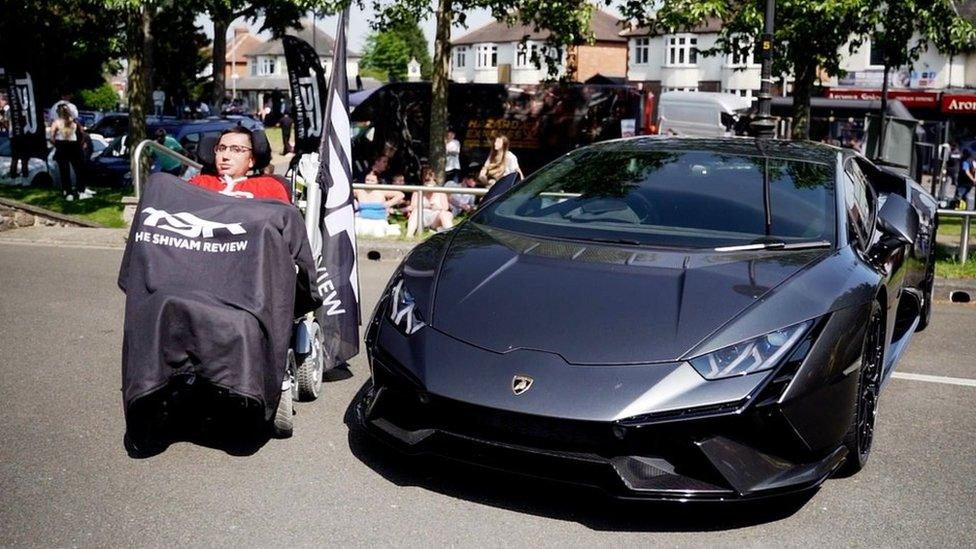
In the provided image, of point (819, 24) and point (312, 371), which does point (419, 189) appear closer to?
point (819, 24)

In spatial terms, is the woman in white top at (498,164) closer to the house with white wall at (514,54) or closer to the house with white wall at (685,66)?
the house with white wall at (685,66)

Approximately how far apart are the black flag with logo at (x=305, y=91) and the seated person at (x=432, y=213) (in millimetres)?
1981

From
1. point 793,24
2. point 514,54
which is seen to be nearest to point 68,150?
point 793,24

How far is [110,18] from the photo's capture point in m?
22.2

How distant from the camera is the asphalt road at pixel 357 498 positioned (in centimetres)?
430

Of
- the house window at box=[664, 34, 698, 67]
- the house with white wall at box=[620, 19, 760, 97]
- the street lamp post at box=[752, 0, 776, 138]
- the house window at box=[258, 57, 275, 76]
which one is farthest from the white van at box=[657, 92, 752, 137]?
the house window at box=[258, 57, 275, 76]

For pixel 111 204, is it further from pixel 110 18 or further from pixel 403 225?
pixel 110 18

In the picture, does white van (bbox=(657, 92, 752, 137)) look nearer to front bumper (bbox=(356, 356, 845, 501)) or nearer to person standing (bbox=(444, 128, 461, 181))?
person standing (bbox=(444, 128, 461, 181))

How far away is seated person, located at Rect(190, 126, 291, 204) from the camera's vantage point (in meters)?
5.82

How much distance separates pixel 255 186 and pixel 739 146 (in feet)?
8.66

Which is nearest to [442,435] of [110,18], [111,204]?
[111,204]

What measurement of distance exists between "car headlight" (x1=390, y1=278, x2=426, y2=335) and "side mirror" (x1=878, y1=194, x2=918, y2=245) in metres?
2.56

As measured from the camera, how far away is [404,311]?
488cm

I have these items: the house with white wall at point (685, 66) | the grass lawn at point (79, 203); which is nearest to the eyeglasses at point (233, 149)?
the grass lawn at point (79, 203)
